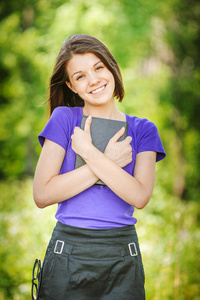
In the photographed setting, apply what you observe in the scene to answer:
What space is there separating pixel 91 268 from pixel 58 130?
62 centimetres

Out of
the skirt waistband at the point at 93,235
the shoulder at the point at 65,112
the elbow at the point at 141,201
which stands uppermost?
the shoulder at the point at 65,112

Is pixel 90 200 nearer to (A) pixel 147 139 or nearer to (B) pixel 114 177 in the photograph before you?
(B) pixel 114 177

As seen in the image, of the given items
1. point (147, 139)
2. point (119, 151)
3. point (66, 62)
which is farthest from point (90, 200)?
point (66, 62)

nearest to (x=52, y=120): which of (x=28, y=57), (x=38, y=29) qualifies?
(x=28, y=57)


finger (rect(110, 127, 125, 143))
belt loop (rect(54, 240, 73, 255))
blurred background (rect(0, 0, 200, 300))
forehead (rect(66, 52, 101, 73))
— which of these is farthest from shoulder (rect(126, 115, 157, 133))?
blurred background (rect(0, 0, 200, 300))

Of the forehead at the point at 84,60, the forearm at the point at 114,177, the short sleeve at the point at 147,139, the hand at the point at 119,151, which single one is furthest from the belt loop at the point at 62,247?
the forehead at the point at 84,60

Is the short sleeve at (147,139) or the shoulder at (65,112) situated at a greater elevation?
the shoulder at (65,112)

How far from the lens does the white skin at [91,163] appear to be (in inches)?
56.4

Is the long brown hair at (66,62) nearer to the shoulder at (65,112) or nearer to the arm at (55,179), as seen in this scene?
the shoulder at (65,112)

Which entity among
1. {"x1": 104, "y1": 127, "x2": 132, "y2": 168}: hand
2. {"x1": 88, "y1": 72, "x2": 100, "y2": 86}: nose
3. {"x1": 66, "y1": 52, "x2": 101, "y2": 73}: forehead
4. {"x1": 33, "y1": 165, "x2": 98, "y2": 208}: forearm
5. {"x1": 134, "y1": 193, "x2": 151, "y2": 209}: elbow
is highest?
{"x1": 66, "y1": 52, "x2": 101, "y2": 73}: forehead

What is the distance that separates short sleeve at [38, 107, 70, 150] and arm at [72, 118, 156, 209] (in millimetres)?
54

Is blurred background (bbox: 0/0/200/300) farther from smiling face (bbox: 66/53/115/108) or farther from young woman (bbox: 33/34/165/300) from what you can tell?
smiling face (bbox: 66/53/115/108)

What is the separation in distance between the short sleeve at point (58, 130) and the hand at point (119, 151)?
0.66ft

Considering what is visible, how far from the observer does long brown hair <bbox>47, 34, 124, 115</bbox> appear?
1.60 meters
